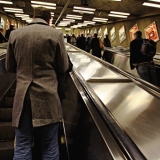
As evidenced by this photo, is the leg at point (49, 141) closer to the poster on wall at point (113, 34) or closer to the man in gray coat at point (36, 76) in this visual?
the man in gray coat at point (36, 76)

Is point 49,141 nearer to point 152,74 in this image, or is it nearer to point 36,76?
point 36,76

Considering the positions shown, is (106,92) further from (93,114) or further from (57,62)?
(57,62)

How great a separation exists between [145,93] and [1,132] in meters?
1.78

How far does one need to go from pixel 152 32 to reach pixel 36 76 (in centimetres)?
1057

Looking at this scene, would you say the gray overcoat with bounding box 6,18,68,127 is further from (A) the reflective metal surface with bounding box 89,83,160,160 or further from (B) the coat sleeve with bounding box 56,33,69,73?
(A) the reflective metal surface with bounding box 89,83,160,160


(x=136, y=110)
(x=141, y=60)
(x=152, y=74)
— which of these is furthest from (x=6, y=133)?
(x=152, y=74)

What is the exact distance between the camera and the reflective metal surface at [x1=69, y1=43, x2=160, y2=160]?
102cm

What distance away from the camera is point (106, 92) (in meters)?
1.90

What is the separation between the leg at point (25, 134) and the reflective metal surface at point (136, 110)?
638 millimetres

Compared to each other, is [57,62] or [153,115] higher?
[57,62]

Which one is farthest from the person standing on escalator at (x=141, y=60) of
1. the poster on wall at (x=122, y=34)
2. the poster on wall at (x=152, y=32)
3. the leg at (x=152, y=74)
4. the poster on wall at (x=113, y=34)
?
the poster on wall at (x=113, y=34)

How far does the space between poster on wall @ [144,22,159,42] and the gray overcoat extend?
33.0ft

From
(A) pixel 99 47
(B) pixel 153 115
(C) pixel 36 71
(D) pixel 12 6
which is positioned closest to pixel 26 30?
(C) pixel 36 71

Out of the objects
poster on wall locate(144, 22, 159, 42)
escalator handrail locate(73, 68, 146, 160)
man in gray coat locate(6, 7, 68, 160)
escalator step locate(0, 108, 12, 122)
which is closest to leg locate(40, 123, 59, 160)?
man in gray coat locate(6, 7, 68, 160)
